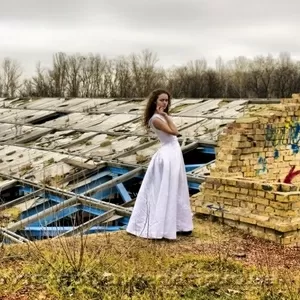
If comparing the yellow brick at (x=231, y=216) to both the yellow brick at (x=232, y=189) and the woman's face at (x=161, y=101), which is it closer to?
the yellow brick at (x=232, y=189)

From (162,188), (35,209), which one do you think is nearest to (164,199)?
(162,188)

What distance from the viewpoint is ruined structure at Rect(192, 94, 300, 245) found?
210 inches

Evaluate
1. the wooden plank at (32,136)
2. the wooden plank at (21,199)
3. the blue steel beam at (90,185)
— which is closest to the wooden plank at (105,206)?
the blue steel beam at (90,185)

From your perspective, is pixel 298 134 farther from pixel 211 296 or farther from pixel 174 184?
pixel 211 296

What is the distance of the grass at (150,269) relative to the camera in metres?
3.73

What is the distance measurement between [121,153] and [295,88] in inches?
1409

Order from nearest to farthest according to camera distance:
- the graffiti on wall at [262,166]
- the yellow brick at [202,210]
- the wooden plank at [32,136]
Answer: the yellow brick at [202,210] → the graffiti on wall at [262,166] → the wooden plank at [32,136]

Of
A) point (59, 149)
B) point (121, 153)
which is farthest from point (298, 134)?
point (59, 149)

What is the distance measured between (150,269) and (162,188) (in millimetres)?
978

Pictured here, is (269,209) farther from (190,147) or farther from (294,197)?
(190,147)

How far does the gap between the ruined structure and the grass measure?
0.84ft

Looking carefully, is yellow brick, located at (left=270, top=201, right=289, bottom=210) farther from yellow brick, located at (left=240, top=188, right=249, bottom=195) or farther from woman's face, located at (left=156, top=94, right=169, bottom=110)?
woman's face, located at (left=156, top=94, right=169, bottom=110)

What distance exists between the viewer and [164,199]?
500 centimetres

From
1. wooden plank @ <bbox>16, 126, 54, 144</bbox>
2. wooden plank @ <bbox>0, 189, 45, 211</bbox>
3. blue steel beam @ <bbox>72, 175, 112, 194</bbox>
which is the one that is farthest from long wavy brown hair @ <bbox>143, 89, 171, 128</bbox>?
wooden plank @ <bbox>16, 126, 54, 144</bbox>
